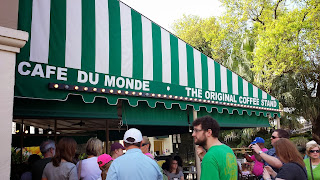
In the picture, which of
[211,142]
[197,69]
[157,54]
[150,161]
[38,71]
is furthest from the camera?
[197,69]

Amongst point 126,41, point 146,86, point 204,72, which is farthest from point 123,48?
point 204,72

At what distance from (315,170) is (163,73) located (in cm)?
356

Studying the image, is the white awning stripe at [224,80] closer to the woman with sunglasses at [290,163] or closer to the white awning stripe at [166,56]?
the white awning stripe at [166,56]

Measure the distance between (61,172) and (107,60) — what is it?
2.49 m

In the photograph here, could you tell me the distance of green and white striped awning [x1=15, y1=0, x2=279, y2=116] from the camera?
15.5ft

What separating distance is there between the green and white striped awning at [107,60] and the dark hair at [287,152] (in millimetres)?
3030

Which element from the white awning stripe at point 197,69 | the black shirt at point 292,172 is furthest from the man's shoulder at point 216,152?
the white awning stripe at point 197,69

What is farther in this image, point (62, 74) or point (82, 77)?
point (82, 77)

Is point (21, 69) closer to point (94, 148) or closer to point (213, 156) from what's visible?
point (94, 148)

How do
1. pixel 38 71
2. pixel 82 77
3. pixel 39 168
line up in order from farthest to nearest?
pixel 82 77, pixel 38 71, pixel 39 168

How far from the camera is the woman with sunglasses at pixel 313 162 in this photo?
4054 mm

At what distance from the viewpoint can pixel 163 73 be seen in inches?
257

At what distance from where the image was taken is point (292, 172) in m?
3.23

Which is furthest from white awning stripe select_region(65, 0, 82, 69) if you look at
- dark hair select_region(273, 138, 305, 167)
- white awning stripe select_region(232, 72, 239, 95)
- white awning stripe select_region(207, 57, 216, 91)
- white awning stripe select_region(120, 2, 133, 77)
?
white awning stripe select_region(232, 72, 239, 95)
